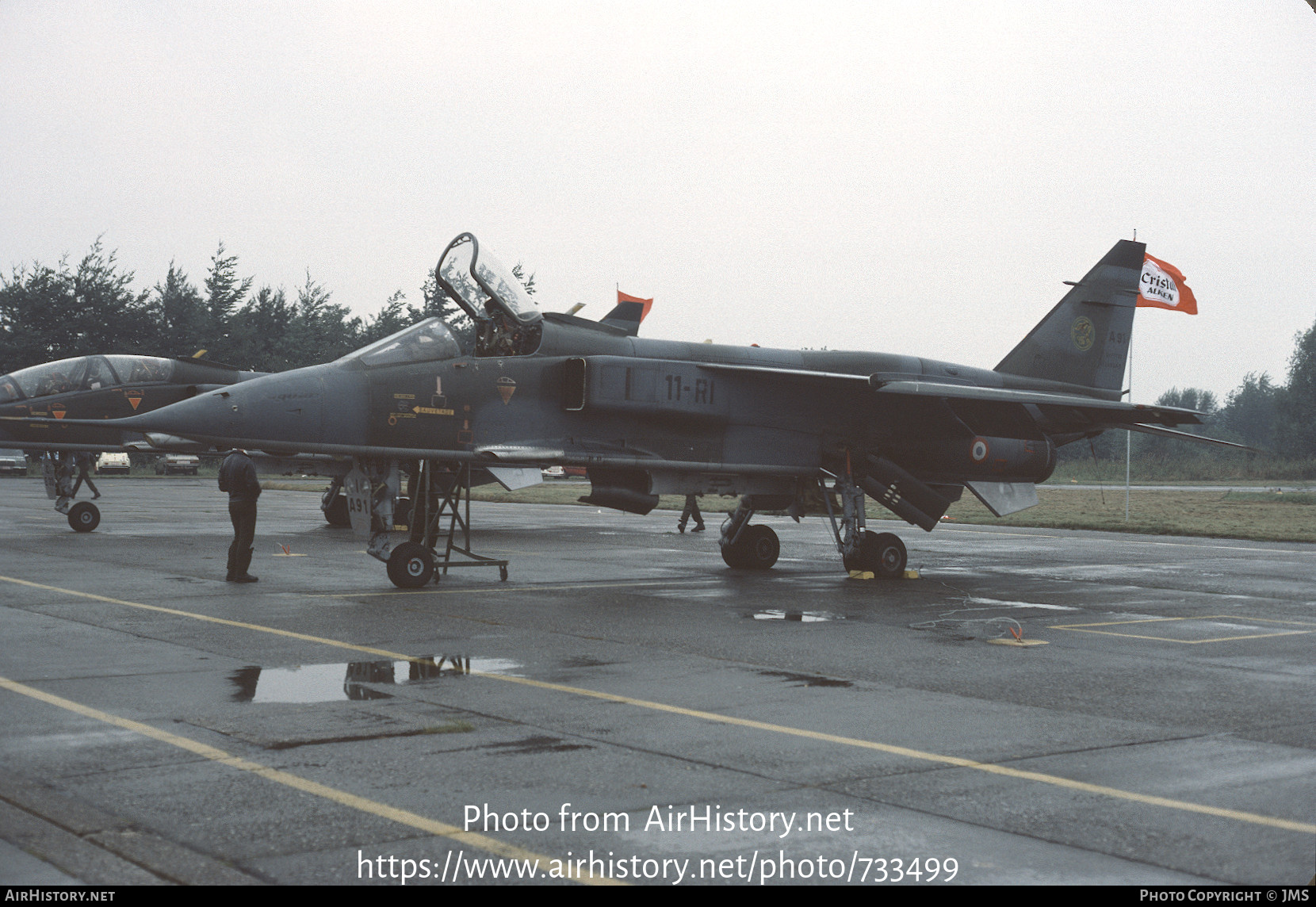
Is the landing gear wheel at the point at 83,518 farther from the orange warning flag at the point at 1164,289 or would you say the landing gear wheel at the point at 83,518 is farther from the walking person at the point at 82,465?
the orange warning flag at the point at 1164,289

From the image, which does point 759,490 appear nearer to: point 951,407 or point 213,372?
point 951,407

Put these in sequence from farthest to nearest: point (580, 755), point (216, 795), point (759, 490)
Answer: point (759, 490), point (580, 755), point (216, 795)

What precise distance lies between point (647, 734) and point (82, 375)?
61.8 feet

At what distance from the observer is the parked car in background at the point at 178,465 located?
2196 inches

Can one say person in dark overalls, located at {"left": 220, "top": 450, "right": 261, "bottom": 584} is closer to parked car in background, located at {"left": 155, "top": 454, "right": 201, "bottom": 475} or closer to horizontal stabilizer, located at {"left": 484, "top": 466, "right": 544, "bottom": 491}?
horizontal stabilizer, located at {"left": 484, "top": 466, "right": 544, "bottom": 491}

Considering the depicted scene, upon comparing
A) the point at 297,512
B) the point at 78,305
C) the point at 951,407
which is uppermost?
the point at 78,305

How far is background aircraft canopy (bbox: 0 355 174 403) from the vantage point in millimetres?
20938

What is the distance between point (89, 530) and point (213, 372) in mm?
3817

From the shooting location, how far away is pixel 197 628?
990cm

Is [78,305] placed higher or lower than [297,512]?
higher

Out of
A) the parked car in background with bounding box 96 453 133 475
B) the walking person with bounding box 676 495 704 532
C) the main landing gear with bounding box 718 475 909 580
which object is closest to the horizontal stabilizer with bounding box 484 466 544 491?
the main landing gear with bounding box 718 475 909 580

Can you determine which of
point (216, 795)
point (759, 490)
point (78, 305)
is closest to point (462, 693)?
point (216, 795)

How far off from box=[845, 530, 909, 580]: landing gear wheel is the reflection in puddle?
3.79 metres

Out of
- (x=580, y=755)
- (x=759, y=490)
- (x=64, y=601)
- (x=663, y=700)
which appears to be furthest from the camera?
(x=759, y=490)
